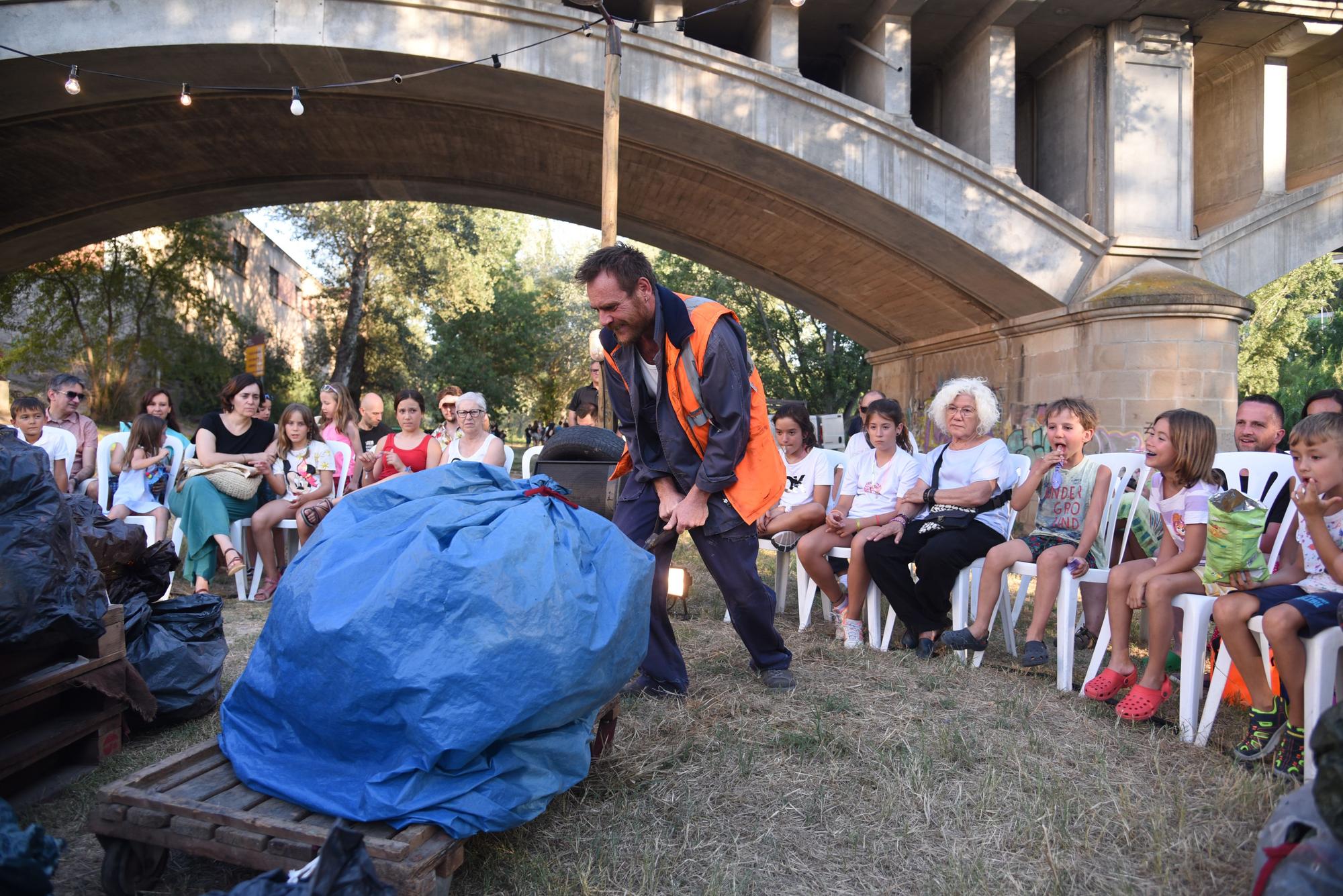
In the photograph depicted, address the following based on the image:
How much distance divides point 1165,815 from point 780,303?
24.3 meters

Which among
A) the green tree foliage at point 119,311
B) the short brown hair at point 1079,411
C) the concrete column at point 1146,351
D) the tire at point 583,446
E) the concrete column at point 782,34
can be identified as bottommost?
the tire at point 583,446

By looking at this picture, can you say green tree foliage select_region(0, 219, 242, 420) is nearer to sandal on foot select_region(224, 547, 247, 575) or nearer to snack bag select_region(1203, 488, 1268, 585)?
sandal on foot select_region(224, 547, 247, 575)

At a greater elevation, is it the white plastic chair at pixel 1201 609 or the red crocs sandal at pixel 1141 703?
the white plastic chair at pixel 1201 609

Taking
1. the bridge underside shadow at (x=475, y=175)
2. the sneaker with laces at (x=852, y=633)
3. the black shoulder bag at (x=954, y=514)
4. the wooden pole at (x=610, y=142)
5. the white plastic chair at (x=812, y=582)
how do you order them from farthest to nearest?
the bridge underside shadow at (x=475, y=175)
the wooden pole at (x=610, y=142)
the white plastic chair at (x=812, y=582)
the sneaker with laces at (x=852, y=633)
the black shoulder bag at (x=954, y=514)

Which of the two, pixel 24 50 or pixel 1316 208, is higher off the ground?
pixel 24 50

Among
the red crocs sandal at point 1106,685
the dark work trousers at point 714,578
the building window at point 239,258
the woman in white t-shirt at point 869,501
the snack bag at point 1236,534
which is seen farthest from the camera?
Result: the building window at point 239,258

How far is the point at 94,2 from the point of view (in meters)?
9.37

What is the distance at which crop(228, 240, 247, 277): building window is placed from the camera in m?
25.1

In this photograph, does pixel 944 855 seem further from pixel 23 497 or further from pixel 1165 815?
pixel 23 497

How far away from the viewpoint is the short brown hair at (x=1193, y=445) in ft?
12.6

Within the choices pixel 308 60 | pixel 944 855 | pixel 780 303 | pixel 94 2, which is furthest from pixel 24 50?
pixel 780 303

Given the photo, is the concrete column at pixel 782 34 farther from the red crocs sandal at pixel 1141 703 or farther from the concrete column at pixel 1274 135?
the red crocs sandal at pixel 1141 703

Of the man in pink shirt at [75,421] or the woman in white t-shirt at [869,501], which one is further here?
the man in pink shirt at [75,421]

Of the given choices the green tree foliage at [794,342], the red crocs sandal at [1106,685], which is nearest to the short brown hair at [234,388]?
the red crocs sandal at [1106,685]
